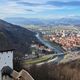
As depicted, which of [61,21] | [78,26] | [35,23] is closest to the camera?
[78,26]

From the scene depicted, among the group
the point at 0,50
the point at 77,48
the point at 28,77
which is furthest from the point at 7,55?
the point at 77,48

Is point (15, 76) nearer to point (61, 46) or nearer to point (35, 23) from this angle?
point (61, 46)

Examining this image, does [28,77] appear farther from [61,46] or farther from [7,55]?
[61,46]

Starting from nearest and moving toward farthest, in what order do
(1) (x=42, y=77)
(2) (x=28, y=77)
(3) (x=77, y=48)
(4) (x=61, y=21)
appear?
(2) (x=28, y=77) → (1) (x=42, y=77) → (3) (x=77, y=48) → (4) (x=61, y=21)

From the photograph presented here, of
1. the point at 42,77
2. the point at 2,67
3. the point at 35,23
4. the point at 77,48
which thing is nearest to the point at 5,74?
the point at 2,67

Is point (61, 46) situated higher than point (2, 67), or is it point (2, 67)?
point (2, 67)

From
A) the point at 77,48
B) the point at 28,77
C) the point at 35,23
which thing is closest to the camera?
the point at 28,77

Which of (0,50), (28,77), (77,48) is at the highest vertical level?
(0,50)

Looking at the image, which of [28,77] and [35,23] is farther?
[35,23]

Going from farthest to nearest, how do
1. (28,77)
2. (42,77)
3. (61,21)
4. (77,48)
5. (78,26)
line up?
(61,21)
(78,26)
(77,48)
(42,77)
(28,77)
